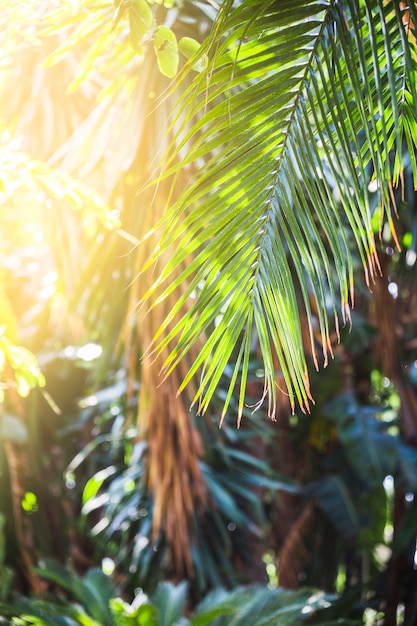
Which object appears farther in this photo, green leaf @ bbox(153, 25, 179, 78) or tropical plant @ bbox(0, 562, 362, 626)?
tropical plant @ bbox(0, 562, 362, 626)

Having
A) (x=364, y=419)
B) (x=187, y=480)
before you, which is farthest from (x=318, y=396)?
(x=187, y=480)

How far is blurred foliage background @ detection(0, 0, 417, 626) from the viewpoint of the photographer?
217cm

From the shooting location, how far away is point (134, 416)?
133 inches

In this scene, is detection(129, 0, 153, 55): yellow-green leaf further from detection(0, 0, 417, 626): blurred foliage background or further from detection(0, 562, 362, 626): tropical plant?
detection(0, 562, 362, 626): tropical plant

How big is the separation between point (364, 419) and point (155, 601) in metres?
1.86

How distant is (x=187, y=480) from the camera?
3.05 m

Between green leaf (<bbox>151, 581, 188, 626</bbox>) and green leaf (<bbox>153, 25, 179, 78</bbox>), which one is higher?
green leaf (<bbox>153, 25, 179, 78</bbox>)

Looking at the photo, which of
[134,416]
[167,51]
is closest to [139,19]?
[167,51]

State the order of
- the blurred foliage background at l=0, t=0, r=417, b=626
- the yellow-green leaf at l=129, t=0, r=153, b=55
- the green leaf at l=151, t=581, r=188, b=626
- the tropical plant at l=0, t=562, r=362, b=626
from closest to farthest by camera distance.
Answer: the yellow-green leaf at l=129, t=0, r=153, b=55
the blurred foliage background at l=0, t=0, r=417, b=626
the tropical plant at l=0, t=562, r=362, b=626
the green leaf at l=151, t=581, r=188, b=626

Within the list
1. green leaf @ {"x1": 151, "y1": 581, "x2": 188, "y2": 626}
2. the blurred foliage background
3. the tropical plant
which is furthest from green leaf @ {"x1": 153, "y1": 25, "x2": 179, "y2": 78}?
green leaf @ {"x1": 151, "y1": 581, "x2": 188, "y2": 626}

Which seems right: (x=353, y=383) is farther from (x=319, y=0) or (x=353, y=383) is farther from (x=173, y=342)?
(x=319, y=0)

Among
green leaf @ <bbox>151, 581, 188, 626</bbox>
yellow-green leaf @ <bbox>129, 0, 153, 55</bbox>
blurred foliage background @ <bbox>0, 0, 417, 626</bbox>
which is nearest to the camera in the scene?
yellow-green leaf @ <bbox>129, 0, 153, 55</bbox>

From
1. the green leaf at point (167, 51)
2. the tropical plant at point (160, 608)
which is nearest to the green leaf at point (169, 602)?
the tropical plant at point (160, 608)

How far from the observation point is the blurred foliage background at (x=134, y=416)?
7.13ft
